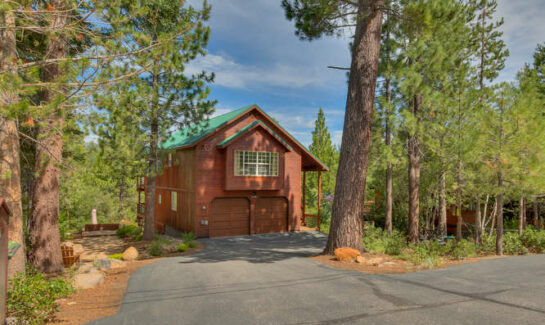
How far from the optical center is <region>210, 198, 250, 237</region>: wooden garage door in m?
18.9

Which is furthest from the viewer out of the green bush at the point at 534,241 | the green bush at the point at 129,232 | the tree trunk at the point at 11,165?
the green bush at the point at 129,232

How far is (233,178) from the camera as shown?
60.6 ft

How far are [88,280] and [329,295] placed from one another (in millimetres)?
6673

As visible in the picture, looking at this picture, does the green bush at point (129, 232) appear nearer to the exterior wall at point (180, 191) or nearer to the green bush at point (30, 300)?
the exterior wall at point (180, 191)

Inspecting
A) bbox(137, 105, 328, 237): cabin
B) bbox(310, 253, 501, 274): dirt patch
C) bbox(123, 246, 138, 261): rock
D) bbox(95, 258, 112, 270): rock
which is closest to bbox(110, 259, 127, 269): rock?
bbox(95, 258, 112, 270): rock

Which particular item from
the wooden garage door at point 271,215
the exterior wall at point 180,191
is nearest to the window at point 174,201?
the exterior wall at point 180,191

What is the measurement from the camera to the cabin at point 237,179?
18.3m

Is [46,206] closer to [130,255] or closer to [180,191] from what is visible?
[130,255]

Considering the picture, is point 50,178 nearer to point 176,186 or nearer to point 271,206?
point 176,186

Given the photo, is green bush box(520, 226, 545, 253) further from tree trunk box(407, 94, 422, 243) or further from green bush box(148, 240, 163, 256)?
green bush box(148, 240, 163, 256)

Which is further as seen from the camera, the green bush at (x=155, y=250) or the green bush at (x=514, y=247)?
the green bush at (x=514, y=247)

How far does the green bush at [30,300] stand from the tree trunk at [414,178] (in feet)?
45.0

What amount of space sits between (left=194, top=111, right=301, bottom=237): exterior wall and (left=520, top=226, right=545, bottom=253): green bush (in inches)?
496

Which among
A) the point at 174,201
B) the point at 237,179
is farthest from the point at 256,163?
the point at 174,201
